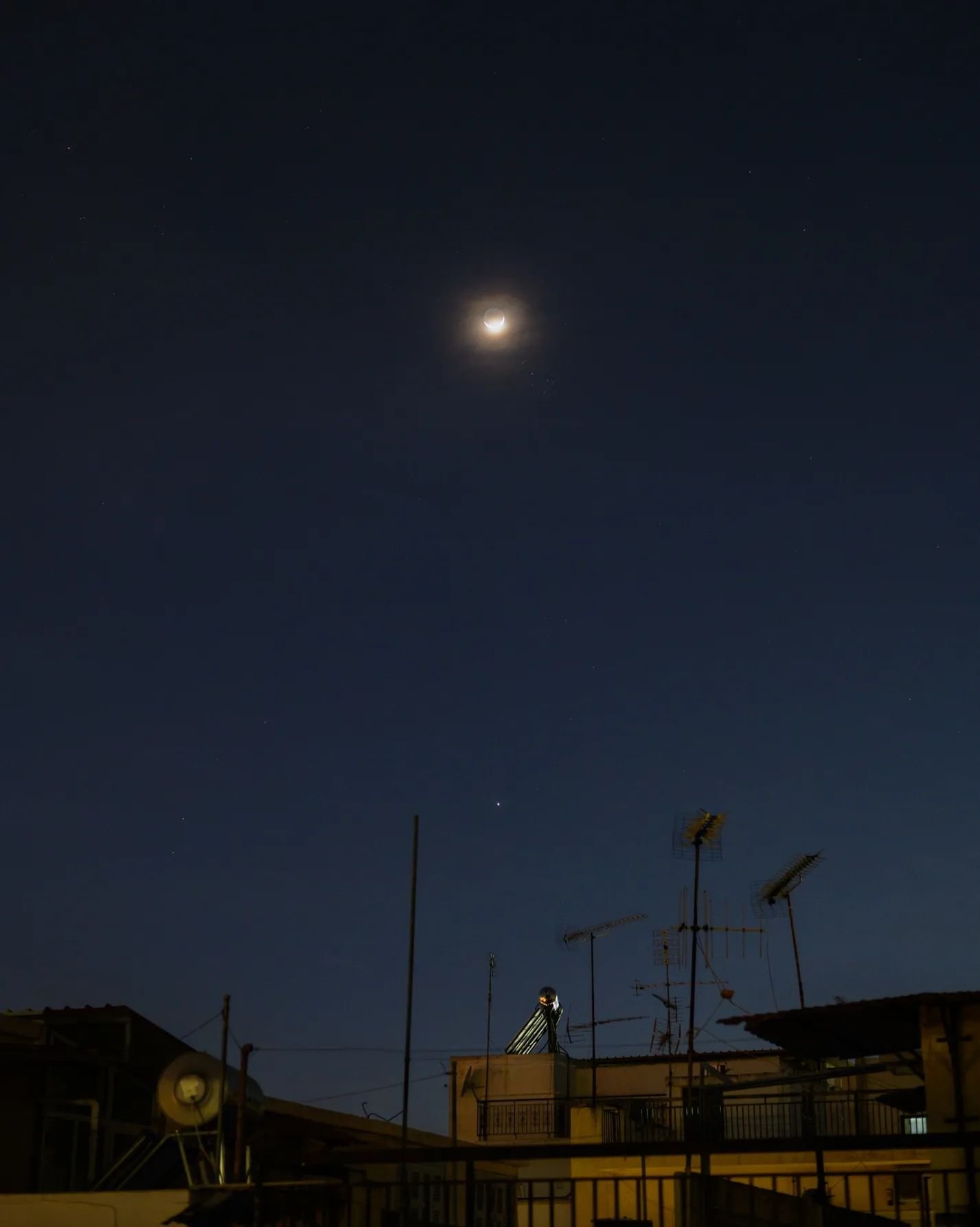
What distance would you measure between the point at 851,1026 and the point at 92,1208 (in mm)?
12156

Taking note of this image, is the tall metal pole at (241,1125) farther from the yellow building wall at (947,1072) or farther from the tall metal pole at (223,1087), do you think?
the yellow building wall at (947,1072)

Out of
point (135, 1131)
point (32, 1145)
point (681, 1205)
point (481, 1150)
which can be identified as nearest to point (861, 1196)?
point (135, 1131)

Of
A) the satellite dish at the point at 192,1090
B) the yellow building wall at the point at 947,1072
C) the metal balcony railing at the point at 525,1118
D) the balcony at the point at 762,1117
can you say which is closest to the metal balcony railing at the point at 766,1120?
the balcony at the point at 762,1117

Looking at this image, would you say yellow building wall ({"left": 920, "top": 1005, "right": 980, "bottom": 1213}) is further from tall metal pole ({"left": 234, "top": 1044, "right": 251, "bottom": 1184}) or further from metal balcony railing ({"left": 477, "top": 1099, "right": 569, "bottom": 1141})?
metal balcony railing ({"left": 477, "top": 1099, "right": 569, "bottom": 1141})

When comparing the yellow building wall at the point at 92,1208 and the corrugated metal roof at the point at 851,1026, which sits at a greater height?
the corrugated metal roof at the point at 851,1026

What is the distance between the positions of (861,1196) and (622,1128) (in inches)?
223

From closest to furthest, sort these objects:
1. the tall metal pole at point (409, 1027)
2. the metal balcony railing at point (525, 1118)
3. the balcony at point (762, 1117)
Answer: the tall metal pole at point (409, 1027) → the balcony at point (762, 1117) → the metal balcony railing at point (525, 1118)

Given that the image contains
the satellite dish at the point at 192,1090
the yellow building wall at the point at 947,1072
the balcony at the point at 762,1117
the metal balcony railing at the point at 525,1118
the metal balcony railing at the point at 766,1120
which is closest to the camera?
the satellite dish at the point at 192,1090

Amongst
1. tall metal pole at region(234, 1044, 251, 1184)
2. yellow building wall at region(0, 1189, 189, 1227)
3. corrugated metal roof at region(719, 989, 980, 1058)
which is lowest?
yellow building wall at region(0, 1189, 189, 1227)

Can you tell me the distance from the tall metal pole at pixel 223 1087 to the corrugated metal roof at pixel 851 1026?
810 centimetres

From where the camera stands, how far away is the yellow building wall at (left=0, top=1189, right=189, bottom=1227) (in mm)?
12555

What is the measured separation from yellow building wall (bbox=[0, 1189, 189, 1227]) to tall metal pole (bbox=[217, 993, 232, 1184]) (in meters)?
0.45

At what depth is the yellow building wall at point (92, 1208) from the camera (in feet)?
41.2

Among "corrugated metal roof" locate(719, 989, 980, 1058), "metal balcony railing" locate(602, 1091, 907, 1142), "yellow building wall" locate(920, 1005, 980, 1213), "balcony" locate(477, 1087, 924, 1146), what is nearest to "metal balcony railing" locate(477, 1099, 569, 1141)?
"balcony" locate(477, 1087, 924, 1146)
